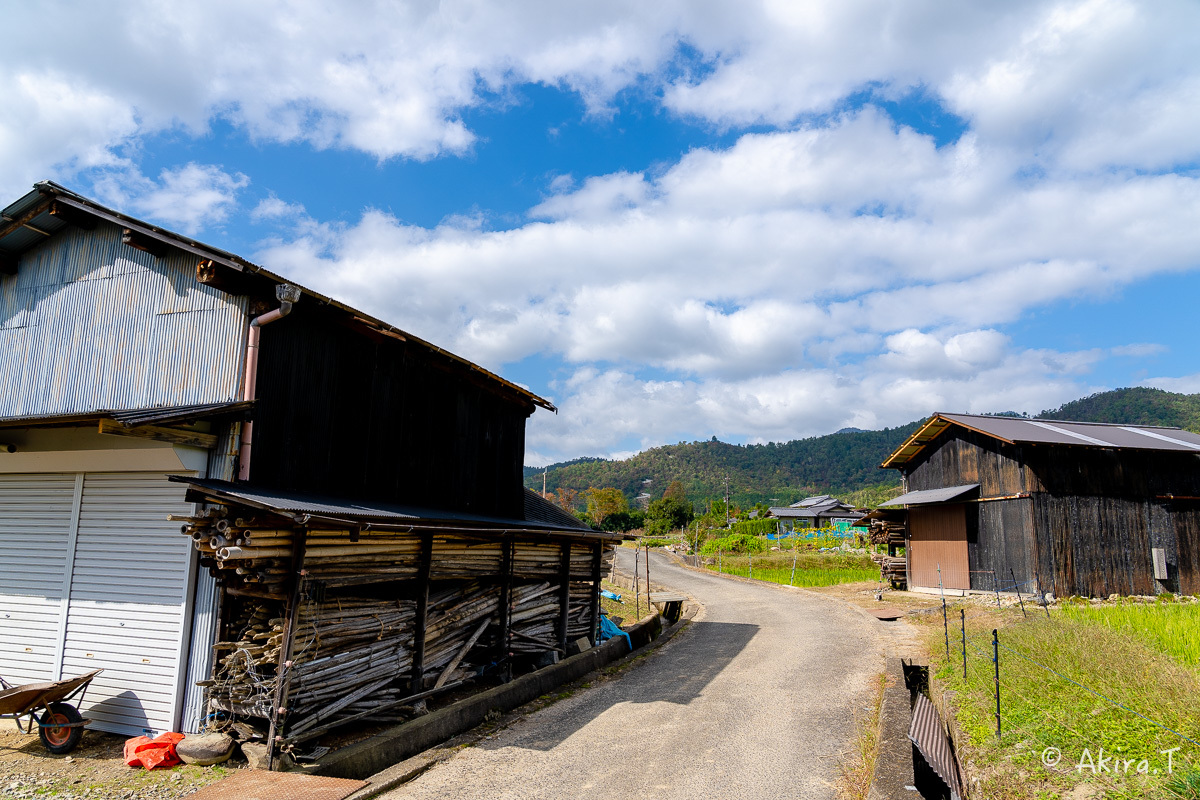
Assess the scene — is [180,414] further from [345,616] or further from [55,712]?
[55,712]

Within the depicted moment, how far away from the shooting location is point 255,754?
729 cm

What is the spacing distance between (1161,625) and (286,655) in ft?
48.1

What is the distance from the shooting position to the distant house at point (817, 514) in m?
59.9

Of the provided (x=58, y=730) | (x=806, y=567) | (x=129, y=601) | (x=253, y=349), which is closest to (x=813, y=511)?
(x=806, y=567)

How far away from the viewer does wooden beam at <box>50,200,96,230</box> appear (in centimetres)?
1098

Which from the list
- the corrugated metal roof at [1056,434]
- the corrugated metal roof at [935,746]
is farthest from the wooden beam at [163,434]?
the corrugated metal roof at [1056,434]

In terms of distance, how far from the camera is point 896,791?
22.4 ft

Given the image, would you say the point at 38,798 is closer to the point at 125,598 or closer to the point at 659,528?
the point at 125,598

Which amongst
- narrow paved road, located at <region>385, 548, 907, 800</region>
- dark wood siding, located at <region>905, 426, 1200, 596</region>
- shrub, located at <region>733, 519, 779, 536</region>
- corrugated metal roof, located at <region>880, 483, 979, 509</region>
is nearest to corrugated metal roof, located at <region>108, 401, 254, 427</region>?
narrow paved road, located at <region>385, 548, 907, 800</region>

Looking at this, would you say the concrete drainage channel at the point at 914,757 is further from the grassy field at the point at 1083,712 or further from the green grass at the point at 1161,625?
the green grass at the point at 1161,625

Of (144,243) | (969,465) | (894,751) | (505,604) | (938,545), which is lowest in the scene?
(894,751)

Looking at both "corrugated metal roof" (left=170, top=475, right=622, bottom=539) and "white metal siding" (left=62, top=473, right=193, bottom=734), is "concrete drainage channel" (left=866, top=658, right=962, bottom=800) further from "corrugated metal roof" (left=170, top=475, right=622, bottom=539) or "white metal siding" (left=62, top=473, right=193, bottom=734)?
"white metal siding" (left=62, top=473, right=193, bottom=734)

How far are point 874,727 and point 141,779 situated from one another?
8899 mm

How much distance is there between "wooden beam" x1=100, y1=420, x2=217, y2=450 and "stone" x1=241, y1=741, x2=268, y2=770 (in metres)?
3.62
